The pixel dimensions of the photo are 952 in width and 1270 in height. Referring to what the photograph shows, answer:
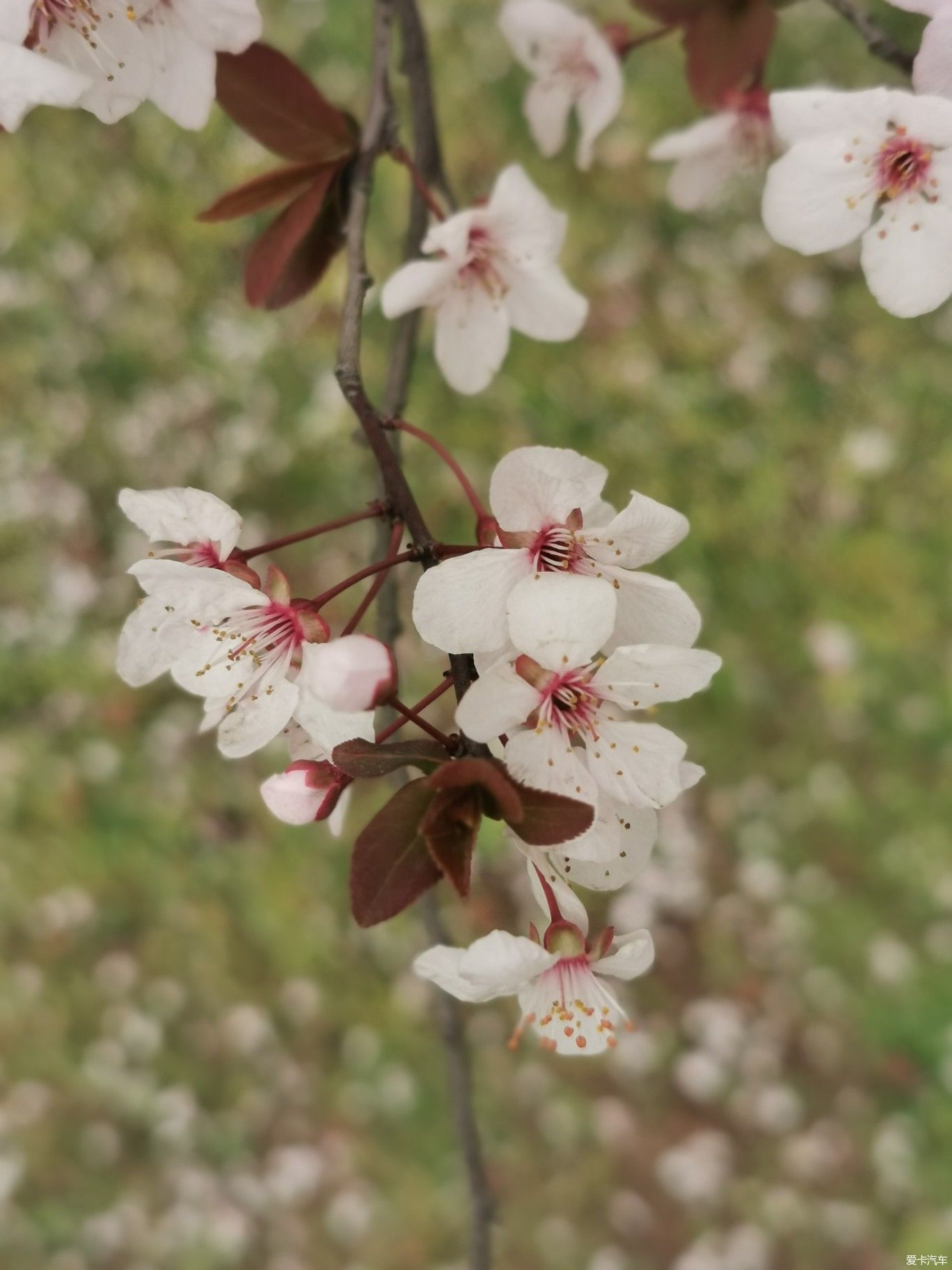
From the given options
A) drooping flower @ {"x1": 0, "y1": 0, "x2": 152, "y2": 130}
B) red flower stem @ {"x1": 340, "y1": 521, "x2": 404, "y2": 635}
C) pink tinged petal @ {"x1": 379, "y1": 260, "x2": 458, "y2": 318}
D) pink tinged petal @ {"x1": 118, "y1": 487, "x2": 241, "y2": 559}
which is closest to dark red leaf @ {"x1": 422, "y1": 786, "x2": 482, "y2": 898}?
red flower stem @ {"x1": 340, "y1": 521, "x2": 404, "y2": 635}

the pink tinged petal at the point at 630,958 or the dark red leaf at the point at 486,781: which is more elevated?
the dark red leaf at the point at 486,781

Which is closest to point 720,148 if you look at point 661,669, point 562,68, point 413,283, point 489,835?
point 562,68

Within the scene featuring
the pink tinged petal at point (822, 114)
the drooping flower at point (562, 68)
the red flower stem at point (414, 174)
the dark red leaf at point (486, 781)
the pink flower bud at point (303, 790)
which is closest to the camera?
the dark red leaf at point (486, 781)

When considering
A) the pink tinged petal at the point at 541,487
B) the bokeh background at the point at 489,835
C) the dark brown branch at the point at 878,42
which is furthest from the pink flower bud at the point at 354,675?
the bokeh background at the point at 489,835

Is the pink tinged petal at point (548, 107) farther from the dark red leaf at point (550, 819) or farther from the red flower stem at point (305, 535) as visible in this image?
the dark red leaf at point (550, 819)

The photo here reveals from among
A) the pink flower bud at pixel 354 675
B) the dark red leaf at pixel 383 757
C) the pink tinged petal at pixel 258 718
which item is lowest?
the pink tinged petal at pixel 258 718

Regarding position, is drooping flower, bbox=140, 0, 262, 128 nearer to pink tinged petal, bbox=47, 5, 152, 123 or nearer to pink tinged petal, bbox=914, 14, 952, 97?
pink tinged petal, bbox=47, 5, 152, 123

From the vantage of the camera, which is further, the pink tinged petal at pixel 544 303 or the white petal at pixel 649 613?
the pink tinged petal at pixel 544 303

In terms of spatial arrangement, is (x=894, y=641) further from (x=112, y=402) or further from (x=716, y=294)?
(x=112, y=402)
